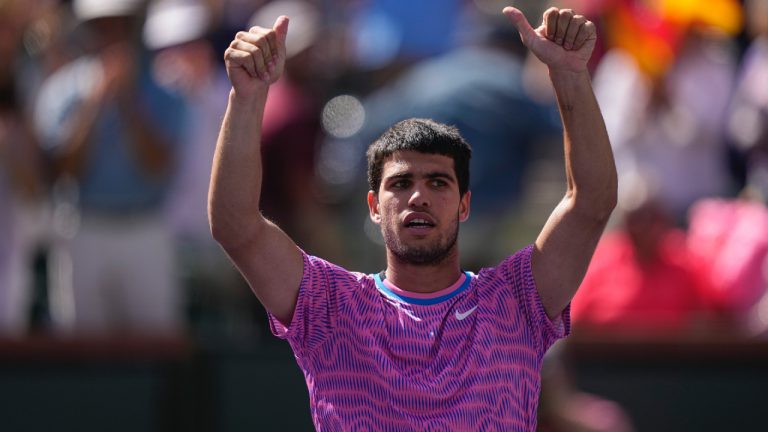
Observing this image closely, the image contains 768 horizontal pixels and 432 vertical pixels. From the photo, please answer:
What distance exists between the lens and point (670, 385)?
6.68 m

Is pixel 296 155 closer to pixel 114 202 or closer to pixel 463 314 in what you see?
pixel 114 202

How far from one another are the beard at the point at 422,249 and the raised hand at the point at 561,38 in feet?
1.60

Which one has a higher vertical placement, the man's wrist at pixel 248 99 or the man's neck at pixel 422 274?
the man's wrist at pixel 248 99

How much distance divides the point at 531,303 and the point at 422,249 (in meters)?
0.32

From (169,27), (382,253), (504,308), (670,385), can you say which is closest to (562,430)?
(670,385)

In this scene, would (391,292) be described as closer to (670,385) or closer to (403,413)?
(403,413)

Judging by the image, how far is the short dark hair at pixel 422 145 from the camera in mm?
3406

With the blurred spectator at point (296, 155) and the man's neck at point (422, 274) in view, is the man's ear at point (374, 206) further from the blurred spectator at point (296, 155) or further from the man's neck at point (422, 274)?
the blurred spectator at point (296, 155)

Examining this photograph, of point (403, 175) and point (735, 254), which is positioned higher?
point (403, 175)

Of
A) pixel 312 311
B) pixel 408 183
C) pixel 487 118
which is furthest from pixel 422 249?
pixel 487 118

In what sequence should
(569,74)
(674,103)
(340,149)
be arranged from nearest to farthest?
(569,74), (674,103), (340,149)

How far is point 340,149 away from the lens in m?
7.79

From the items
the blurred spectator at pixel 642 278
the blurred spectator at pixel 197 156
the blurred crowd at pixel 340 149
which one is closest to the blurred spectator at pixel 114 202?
the blurred crowd at pixel 340 149

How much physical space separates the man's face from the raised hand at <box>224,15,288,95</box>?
1.24 ft
